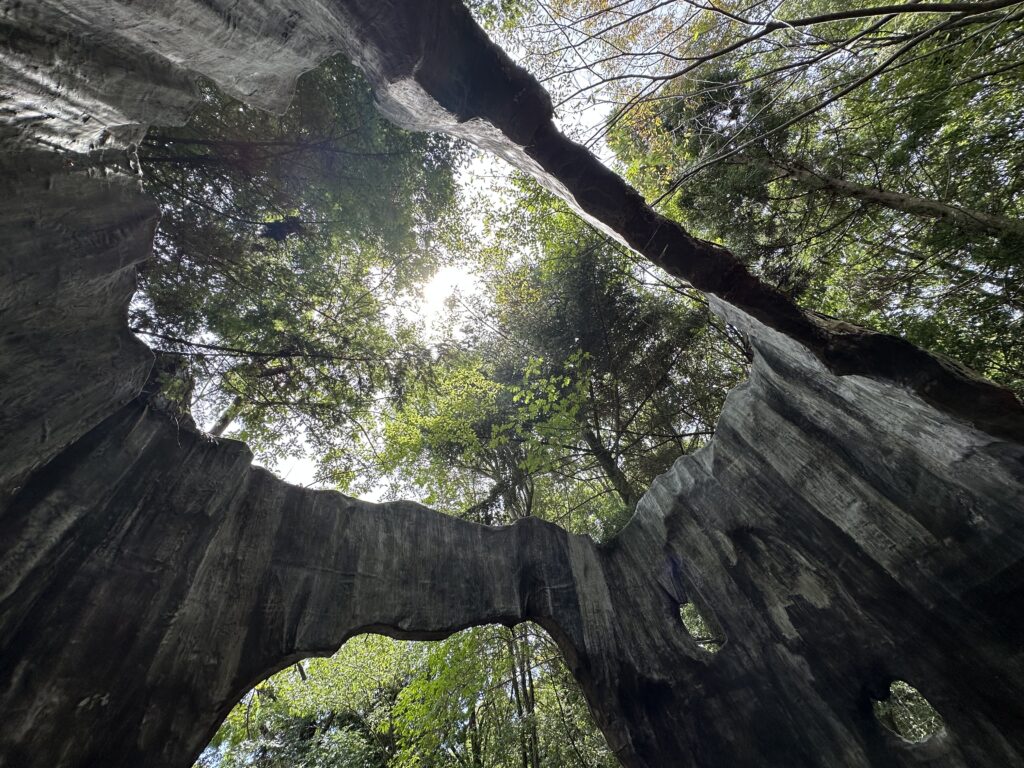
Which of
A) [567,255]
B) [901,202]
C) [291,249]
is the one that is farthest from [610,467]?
A: [291,249]

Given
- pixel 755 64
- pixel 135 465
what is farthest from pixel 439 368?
pixel 755 64

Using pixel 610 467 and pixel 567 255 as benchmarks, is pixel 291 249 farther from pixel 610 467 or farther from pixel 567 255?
pixel 610 467

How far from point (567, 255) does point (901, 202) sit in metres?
4.60

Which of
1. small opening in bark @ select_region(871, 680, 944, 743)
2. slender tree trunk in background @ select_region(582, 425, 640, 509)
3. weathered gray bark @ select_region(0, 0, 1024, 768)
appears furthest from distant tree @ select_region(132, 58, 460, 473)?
small opening in bark @ select_region(871, 680, 944, 743)

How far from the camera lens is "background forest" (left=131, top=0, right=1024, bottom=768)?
4.14 m

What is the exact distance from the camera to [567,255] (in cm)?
751

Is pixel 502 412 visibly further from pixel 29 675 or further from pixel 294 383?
pixel 29 675

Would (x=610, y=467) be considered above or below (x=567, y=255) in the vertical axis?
below

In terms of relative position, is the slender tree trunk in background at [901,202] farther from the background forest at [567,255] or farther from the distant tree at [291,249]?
the distant tree at [291,249]

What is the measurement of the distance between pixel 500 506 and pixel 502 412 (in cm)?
199

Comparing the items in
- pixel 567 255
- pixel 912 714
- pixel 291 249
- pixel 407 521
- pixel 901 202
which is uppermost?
pixel 567 255

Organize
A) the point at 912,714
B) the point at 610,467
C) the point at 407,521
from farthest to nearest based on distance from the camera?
1. the point at 610,467
2. the point at 912,714
3. the point at 407,521

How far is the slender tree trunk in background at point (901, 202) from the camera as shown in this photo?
13.7 feet

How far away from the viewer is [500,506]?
8328mm
